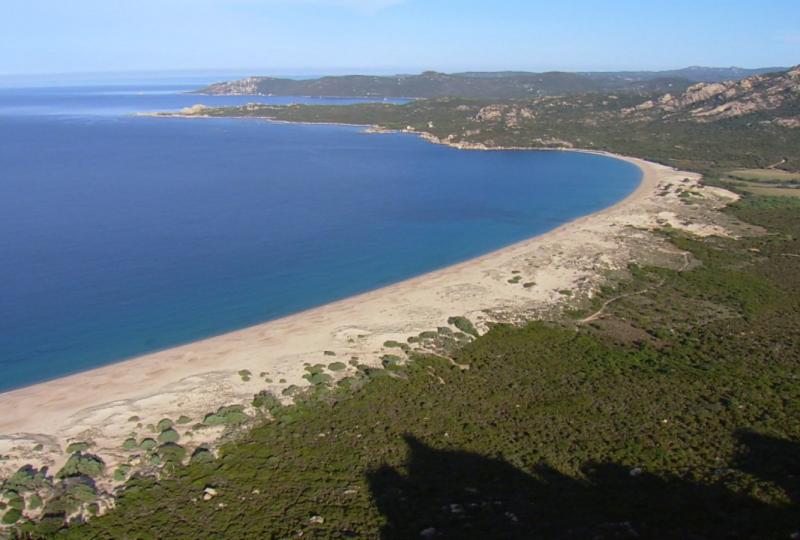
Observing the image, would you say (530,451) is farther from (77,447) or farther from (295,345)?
(77,447)

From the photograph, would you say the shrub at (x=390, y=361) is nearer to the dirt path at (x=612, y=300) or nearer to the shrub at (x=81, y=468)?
the dirt path at (x=612, y=300)

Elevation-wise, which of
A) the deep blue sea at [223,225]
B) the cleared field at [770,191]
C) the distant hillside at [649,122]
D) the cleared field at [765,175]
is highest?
the distant hillside at [649,122]

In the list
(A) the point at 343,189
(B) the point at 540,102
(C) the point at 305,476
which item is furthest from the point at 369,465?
(B) the point at 540,102

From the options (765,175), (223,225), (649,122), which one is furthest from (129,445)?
(649,122)

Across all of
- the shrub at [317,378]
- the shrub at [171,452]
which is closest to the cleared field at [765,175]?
the shrub at [317,378]

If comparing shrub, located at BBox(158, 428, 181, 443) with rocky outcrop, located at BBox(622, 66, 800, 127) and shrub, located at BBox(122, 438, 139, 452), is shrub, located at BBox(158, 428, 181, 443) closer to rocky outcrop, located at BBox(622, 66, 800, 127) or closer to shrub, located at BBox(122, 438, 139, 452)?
shrub, located at BBox(122, 438, 139, 452)

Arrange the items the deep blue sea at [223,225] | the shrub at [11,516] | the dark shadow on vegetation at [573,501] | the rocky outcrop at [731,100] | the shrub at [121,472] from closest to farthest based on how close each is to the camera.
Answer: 1. the dark shadow on vegetation at [573,501]
2. the shrub at [11,516]
3. the shrub at [121,472]
4. the deep blue sea at [223,225]
5. the rocky outcrop at [731,100]

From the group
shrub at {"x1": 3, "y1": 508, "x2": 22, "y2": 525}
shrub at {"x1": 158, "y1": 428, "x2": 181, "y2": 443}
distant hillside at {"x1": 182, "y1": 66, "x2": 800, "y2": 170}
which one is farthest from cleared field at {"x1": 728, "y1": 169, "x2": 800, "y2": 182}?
shrub at {"x1": 3, "y1": 508, "x2": 22, "y2": 525}
